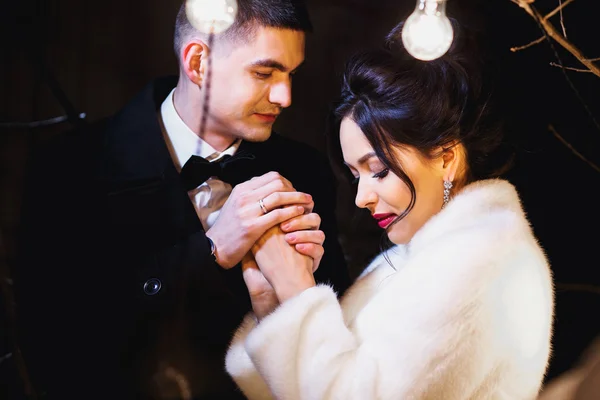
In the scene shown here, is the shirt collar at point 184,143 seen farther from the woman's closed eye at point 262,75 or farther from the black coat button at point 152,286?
the black coat button at point 152,286

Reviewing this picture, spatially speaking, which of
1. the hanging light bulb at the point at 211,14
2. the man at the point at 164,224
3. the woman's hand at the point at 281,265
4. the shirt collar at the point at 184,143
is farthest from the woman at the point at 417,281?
the hanging light bulb at the point at 211,14

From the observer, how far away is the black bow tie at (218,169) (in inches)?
66.2

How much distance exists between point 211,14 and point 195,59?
0.47ft

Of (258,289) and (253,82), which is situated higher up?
(253,82)

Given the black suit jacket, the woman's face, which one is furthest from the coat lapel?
the woman's face

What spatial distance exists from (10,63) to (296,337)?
109cm

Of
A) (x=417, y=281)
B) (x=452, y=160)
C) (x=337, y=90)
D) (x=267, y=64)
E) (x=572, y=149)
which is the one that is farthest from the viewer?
(x=572, y=149)

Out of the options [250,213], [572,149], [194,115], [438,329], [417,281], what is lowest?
[438,329]

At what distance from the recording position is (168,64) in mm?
1721

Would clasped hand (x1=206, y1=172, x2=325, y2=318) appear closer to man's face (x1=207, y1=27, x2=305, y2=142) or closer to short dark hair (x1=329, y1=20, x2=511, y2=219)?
man's face (x1=207, y1=27, x2=305, y2=142)

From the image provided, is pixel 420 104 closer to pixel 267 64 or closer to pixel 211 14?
pixel 267 64

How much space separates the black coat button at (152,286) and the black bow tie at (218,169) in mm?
294

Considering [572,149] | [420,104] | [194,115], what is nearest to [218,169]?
[194,115]

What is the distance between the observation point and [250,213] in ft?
5.23
